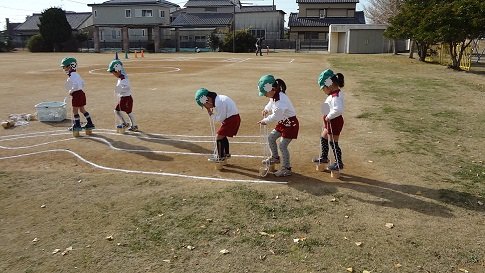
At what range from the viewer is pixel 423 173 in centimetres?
674

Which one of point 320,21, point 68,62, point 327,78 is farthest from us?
point 320,21

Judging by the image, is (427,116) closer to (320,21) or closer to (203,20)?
(320,21)

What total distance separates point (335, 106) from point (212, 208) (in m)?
2.44

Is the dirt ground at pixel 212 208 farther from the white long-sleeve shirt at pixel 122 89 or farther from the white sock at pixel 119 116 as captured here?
the white long-sleeve shirt at pixel 122 89

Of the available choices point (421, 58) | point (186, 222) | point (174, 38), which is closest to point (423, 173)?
point (186, 222)

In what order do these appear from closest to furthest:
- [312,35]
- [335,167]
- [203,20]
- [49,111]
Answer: [335,167]
[49,111]
[312,35]
[203,20]

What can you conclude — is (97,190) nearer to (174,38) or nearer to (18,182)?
(18,182)

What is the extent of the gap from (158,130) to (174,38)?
50.8 m

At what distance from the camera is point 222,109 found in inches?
266

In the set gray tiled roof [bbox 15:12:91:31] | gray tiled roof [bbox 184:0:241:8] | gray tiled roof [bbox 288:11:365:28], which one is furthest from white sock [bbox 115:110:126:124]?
gray tiled roof [bbox 15:12:91:31]

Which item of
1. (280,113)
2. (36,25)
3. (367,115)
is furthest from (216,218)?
(36,25)

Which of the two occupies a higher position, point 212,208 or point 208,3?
point 208,3

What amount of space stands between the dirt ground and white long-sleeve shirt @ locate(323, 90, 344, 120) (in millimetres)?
1107

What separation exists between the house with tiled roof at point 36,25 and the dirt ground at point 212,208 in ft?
193
